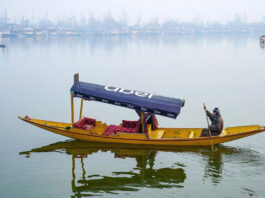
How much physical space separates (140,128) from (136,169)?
271 cm

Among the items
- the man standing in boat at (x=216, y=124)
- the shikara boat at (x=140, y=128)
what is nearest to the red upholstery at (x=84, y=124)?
the shikara boat at (x=140, y=128)

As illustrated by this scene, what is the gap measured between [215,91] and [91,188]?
23863mm

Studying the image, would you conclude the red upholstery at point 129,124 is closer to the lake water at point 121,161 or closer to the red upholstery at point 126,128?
the red upholstery at point 126,128

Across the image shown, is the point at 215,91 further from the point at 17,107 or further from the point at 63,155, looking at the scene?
the point at 63,155

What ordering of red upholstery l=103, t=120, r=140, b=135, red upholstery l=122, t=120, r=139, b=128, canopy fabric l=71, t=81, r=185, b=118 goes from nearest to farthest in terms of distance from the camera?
canopy fabric l=71, t=81, r=185, b=118
red upholstery l=103, t=120, r=140, b=135
red upholstery l=122, t=120, r=139, b=128

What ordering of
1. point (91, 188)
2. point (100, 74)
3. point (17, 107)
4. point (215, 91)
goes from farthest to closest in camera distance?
point (100, 74) → point (215, 91) → point (17, 107) → point (91, 188)

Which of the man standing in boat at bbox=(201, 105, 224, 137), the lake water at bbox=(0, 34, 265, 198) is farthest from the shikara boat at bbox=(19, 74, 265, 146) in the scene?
the lake water at bbox=(0, 34, 265, 198)

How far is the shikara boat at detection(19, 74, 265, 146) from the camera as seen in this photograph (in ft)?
65.1

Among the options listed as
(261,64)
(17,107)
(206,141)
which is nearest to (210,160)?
(206,141)

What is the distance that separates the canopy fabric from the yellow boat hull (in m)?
1.47

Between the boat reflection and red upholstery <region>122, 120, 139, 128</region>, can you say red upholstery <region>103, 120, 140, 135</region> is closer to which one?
red upholstery <region>122, 120, 139, 128</region>

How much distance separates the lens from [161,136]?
68.3 feet

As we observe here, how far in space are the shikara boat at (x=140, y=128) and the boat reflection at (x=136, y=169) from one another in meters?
0.38

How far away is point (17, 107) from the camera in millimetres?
31781
